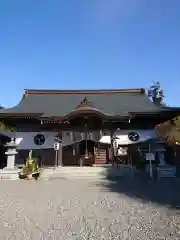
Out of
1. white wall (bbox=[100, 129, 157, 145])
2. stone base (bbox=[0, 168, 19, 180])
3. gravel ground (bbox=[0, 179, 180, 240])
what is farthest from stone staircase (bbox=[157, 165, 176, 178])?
stone base (bbox=[0, 168, 19, 180])

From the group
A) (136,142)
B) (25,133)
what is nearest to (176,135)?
(136,142)

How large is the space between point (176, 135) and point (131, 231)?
19.9 m

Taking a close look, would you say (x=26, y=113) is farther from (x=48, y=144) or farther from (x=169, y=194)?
(x=169, y=194)

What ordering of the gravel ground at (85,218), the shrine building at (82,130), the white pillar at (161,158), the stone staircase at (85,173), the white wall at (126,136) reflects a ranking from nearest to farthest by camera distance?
1. the gravel ground at (85,218)
2. the stone staircase at (85,173)
3. the white pillar at (161,158)
4. the shrine building at (82,130)
5. the white wall at (126,136)

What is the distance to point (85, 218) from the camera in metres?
5.30

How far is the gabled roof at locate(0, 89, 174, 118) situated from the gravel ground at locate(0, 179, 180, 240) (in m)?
10.1

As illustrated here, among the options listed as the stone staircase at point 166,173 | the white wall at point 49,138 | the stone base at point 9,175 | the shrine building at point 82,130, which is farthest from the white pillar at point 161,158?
the stone base at point 9,175

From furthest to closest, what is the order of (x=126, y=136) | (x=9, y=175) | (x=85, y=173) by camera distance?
(x=126, y=136) → (x=85, y=173) → (x=9, y=175)

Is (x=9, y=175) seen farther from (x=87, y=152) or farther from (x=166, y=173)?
(x=166, y=173)

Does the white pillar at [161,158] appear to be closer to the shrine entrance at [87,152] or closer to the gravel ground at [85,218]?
the shrine entrance at [87,152]

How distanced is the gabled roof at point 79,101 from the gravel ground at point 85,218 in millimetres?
10139

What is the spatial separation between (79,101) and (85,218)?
15597 mm

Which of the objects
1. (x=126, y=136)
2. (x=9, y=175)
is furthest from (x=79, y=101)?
(x=9, y=175)

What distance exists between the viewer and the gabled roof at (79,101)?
17891mm
